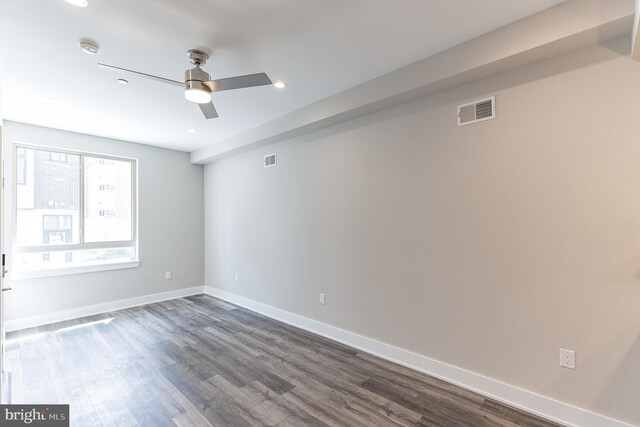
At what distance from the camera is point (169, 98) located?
124 inches

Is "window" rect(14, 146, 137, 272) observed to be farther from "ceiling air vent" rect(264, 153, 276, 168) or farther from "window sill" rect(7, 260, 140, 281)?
"ceiling air vent" rect(264, 153, 276, 168)

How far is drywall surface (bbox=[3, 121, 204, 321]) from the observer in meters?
3.90

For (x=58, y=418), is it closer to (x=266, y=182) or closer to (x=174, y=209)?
(x=266, y=182)

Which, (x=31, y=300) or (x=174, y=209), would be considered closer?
(x=31, y=300)

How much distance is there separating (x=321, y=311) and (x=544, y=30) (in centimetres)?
336

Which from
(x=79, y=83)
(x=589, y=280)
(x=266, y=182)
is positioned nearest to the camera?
(x=589, y=280)

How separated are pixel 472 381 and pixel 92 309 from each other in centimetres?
527

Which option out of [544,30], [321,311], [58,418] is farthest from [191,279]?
[544,30]

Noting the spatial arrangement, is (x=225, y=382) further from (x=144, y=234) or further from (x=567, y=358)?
(x=144, y=234)

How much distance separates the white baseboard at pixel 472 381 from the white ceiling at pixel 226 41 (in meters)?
2.72

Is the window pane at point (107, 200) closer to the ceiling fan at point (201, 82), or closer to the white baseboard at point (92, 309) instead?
the white baseboard at point (92, 309)

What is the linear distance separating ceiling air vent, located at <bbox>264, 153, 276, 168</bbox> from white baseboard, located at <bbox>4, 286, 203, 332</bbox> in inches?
120

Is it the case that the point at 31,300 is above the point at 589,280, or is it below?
below

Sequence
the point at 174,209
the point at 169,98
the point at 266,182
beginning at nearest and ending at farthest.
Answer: the point at 169,98
the point at 266,182
the point at 174,209
